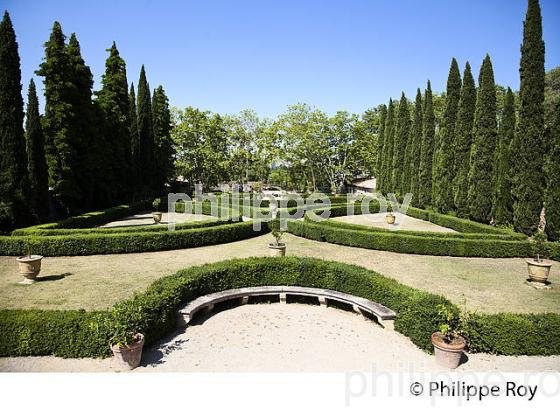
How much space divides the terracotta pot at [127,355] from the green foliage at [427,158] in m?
31.8

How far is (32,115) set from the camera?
22.0 m

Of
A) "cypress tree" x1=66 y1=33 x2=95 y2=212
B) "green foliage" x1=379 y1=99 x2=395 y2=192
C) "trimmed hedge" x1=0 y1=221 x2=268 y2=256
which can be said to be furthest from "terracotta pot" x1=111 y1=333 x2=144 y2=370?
"green foliage" x1=379 y1=99 x2=395 y2=192

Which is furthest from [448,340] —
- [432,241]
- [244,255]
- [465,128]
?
[465,128]

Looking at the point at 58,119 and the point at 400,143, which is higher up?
the point at 400,143

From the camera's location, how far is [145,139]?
38219 millimetres

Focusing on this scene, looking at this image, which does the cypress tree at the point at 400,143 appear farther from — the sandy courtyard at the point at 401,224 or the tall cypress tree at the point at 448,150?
the sandy courtyard at the point at 401,224

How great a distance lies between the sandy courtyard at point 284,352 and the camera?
6.96 m

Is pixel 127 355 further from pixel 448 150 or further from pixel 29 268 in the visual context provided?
pixel 448 150

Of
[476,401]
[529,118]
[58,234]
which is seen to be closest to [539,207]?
[529,118]

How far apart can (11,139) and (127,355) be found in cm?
1819

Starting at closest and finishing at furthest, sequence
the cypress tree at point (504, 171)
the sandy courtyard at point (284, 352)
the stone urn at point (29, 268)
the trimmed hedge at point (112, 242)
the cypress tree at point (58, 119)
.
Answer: the sandy courtyard at point (284, 352) → the stone urn at point (29, 268) → the trimmed hedge at point (112, 242) → the cypress tree at point (504, 171) → the cypress tree at point (58, 119)

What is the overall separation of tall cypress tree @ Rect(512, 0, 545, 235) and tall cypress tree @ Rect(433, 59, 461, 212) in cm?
794

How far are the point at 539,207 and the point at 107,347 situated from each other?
22.8 m

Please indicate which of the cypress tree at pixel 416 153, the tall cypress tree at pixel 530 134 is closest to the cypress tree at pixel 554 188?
the tall cypress tree at pixel 530 134
